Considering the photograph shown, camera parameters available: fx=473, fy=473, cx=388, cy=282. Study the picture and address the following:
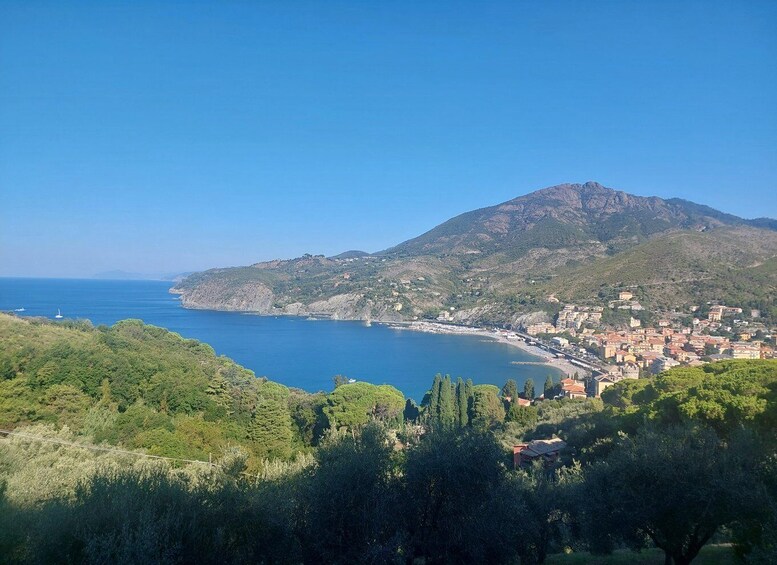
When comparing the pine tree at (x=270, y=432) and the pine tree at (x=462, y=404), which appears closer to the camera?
the pine tree at (x=270, y=432)

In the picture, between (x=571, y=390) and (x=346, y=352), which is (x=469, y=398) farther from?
(x=346, y=352)

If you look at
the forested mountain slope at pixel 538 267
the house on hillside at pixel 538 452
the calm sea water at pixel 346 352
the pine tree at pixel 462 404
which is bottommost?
the calm sea water at pixel 346 352

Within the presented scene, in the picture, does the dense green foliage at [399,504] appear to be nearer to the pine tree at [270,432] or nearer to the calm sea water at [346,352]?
the pine tree at [270,432]

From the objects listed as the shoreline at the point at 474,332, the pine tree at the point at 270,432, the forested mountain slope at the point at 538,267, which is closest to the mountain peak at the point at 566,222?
the forested mountain slope at the point at 538,267

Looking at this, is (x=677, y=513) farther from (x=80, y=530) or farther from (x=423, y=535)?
(x=80, y=530)

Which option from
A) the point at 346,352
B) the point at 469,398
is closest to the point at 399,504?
the point at 469,398

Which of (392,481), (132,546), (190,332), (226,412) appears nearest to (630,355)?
(226,412)
